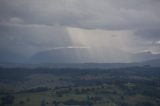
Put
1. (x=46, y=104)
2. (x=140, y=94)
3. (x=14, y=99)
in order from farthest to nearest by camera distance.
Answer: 1. (x=140, y=94)
2. (x=14, y=99)
3. (x=46, y=104)

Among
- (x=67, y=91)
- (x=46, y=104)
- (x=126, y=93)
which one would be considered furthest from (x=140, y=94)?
(x=46, y=104)

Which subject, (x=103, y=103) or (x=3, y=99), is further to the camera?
(x=3, y=99)

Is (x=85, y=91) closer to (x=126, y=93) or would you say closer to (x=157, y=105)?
(x=126, y=93)

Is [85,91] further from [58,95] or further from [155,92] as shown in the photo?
[155,92]

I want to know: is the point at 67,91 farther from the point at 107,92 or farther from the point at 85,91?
the point at 107,92

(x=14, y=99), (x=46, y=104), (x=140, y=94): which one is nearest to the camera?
(x=46, y=104)

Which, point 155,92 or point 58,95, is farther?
point 155,92

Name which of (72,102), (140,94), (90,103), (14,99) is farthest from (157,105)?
(14,99)

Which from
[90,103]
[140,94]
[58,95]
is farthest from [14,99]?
[140,94]
